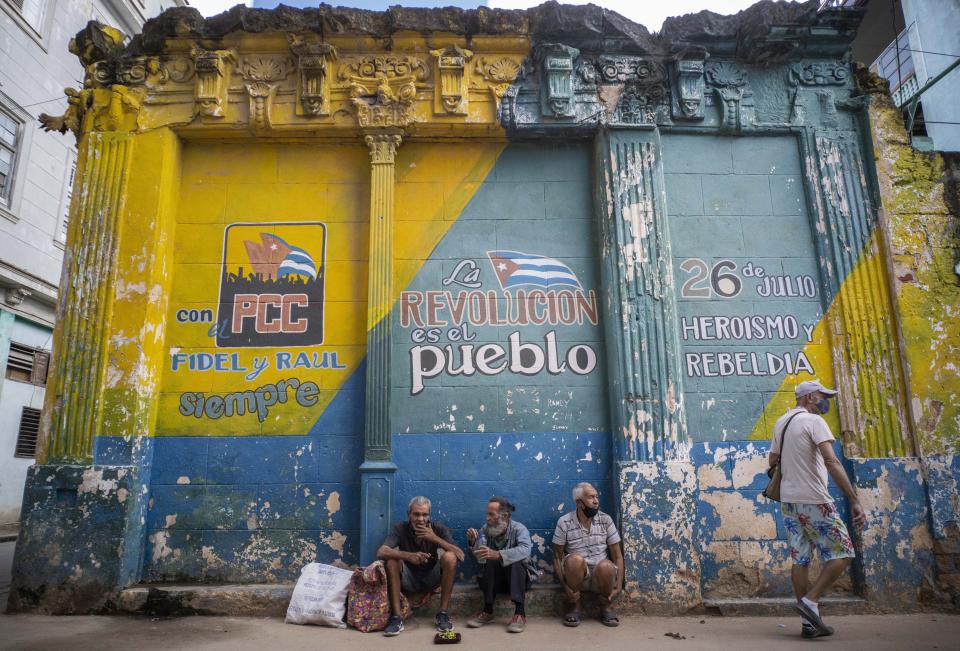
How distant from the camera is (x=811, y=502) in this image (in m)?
4.34

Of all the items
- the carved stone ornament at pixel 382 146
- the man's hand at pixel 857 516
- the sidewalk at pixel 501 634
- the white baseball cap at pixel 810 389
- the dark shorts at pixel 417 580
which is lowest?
the sidewalk at pixel 501 634

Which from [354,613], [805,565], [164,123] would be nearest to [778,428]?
[805,565]

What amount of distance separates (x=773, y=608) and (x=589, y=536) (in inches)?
65.0

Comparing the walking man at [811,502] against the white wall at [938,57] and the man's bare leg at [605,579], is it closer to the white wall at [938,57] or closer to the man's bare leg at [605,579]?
the man's bare leg at [605,579]

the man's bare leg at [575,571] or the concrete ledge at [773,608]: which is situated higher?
the man's bare leg at [575,571]

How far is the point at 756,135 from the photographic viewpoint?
20.7 ft

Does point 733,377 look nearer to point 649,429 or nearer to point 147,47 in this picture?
point 649,429

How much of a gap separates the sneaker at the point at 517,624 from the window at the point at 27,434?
35.8 feet

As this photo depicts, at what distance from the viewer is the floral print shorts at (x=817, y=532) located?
425 centimetres

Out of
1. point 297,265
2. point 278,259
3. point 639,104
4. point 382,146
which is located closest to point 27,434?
point 278,259

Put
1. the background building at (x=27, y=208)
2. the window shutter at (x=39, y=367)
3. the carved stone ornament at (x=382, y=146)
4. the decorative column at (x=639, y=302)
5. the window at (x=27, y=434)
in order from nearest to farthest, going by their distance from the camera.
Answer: the decorative column at (x=639, y=302) → the carved stone ornament at (x=382, y=146) → the background building at (x=27, y=208) → the window at (x=27, y=434) → the window shutter at (x=39, y=367)

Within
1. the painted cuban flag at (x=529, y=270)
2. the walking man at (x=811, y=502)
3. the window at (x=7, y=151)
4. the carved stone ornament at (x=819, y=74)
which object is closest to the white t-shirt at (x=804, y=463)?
the walking man at (x=811, y=502)

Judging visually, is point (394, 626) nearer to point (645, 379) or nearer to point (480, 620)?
point (480, 620)

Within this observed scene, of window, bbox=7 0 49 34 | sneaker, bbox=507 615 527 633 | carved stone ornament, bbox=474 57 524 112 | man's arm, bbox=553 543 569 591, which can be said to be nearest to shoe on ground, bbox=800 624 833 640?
man's arm, bbox=553 543 569 591
